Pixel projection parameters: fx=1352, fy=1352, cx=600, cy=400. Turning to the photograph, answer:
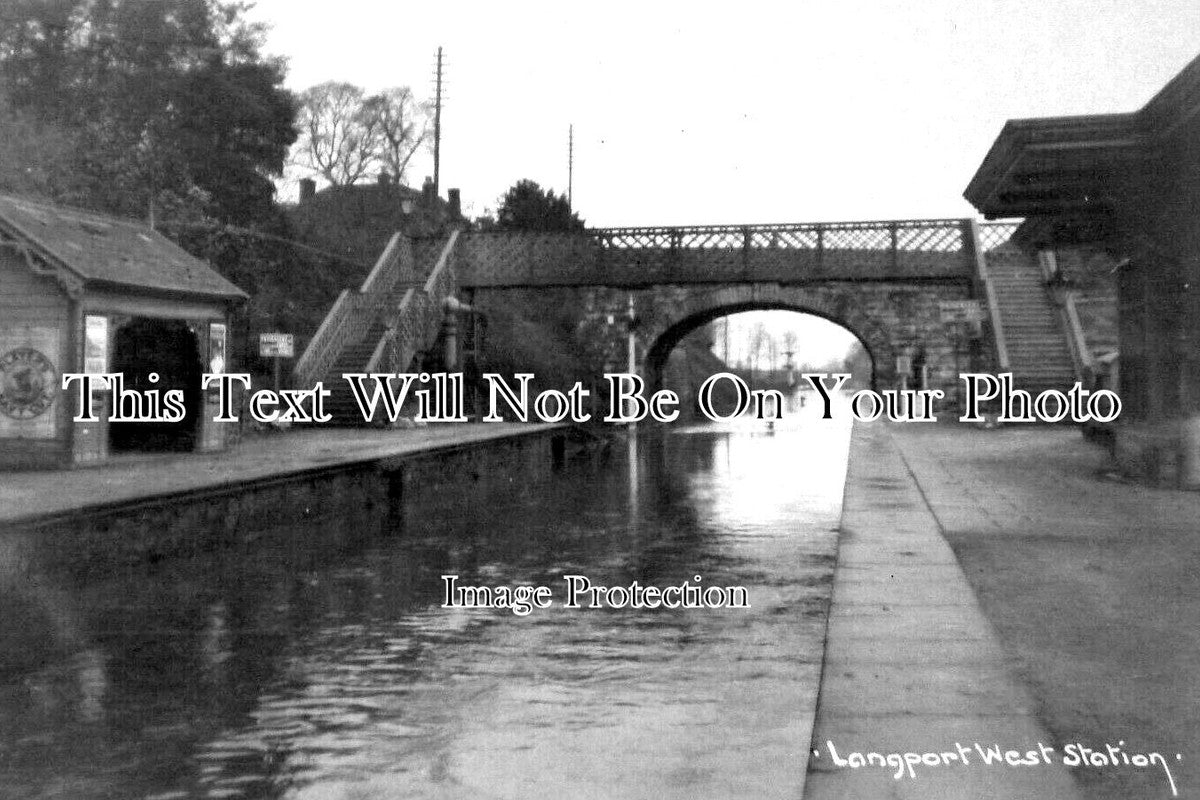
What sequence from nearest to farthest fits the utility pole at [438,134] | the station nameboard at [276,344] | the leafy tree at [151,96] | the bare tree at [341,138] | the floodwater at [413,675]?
1. the floodwater at [413,675]
2. the station nameboard at [276,344]
3. the leafy tree at [151,96]
4. the utility pole at [438,134]
5. the bare tree at [341,138]

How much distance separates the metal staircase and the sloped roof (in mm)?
9581

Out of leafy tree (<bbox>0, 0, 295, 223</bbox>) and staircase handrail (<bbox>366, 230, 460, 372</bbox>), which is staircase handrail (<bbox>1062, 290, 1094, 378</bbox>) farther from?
leafy tree (<bbox>0, 0, 295, 223</bbox>)

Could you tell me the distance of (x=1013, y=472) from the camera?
17031 millimetres

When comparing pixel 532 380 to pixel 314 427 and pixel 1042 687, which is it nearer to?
pixel 314 427

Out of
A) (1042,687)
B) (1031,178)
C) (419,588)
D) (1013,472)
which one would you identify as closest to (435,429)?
(1013,472)

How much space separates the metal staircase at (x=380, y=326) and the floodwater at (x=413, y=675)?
15673mm

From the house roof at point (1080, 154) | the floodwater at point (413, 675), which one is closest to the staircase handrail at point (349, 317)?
the floodwater at point (413, 675)

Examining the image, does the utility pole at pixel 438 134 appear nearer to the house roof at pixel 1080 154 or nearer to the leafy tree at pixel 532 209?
the leafy tree at pixel 532 209

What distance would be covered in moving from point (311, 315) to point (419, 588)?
97.3 feet

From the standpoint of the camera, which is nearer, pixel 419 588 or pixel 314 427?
pixel 419 588

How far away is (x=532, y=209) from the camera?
176ft

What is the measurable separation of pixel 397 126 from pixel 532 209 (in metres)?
7.53

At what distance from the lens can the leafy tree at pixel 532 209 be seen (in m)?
53.0

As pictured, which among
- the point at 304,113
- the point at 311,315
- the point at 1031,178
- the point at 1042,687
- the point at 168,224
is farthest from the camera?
the point at 304,113
